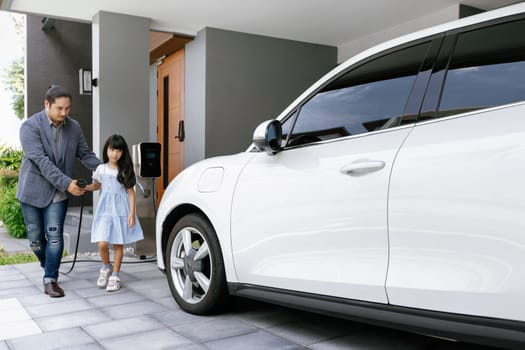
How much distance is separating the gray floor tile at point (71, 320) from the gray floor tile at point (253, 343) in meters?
0.99

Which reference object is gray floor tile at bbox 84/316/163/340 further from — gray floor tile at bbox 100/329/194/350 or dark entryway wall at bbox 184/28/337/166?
dark entryway wall at bbox 184/28/337/166

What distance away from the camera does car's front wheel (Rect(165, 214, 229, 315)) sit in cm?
333

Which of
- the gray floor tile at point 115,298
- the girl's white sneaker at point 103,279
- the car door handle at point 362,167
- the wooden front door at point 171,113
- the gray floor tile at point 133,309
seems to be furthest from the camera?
the wooden front door at point 171,113

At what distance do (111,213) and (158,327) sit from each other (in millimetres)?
1419

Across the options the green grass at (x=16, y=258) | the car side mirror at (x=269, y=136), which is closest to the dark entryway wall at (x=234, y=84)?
the green grass at (x=16, y=258)

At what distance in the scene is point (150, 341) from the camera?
9.87 ft

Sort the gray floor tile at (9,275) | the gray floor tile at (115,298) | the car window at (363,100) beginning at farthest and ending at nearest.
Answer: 1. the gray floor tile at (9,275)
2. the gray floor tile at (115,298)
3. the car window at (363,100)

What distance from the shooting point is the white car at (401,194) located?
6.47ft

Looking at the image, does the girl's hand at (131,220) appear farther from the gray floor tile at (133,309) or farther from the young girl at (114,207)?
the gray floor tile at (133,309)

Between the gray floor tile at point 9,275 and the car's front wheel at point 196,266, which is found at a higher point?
the car's front wheel at point 196,266

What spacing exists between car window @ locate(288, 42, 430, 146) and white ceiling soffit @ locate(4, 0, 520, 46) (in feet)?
13.3

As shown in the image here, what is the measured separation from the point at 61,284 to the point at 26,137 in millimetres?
1413

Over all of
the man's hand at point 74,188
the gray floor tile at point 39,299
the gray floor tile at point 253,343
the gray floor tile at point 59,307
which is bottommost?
the gray floor tile at point 39,299

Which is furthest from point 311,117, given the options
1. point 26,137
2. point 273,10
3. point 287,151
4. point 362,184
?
point 273,10
